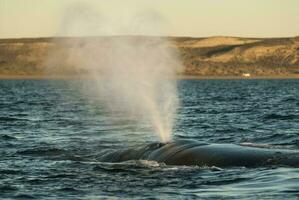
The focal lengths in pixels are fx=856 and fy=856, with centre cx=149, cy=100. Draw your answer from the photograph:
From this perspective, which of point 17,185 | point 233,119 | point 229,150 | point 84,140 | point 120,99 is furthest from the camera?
point 120,99

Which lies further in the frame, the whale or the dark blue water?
the whale

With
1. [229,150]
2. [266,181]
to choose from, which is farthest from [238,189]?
[229,150]

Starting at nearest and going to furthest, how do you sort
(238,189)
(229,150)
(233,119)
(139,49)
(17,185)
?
(238,189), (17,185), (229,150), (139,49), (233,119)

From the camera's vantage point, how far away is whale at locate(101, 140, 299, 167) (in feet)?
66.7

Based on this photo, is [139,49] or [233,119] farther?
[233,119]

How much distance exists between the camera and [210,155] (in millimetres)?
21484

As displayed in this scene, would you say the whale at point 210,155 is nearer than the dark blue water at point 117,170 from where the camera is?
No

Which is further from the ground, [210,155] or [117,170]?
[210,155]

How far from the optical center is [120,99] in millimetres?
85000

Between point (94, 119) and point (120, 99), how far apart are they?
3746cm

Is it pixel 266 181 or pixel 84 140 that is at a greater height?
pixel 84 140

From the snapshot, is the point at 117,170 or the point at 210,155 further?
the point at 210,155

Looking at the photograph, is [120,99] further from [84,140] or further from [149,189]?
[149,189]

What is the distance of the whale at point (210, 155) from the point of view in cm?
2034
